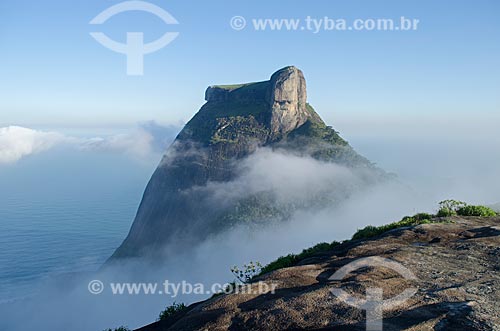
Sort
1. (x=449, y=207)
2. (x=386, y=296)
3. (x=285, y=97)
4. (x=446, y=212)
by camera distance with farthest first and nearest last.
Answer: (x=285, y=97), (x=449, y=207), (x=446, y=212), (x=386, y=296)

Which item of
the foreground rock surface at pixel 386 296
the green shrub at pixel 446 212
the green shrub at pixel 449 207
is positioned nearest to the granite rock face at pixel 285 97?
the green shrub at pixel 449 207

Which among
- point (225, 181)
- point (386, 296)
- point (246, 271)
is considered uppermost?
point (225, 181)

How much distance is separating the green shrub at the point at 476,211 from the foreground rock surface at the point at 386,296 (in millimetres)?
9533

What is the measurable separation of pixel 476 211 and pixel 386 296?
19374 millimetres

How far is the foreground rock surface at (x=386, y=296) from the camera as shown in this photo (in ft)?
34.9

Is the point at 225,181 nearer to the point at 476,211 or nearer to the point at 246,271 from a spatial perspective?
the point at 476,211

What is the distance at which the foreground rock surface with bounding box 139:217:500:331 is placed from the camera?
10.6 meters

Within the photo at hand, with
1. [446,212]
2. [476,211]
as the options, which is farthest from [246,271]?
[476,211]

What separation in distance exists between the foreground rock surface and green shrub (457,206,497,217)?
31.3 ft

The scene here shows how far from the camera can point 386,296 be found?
11953mm

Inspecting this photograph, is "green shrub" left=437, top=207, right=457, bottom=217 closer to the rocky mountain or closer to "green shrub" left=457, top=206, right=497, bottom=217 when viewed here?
"green shrub" left=457, top=206, right=497, bottom=217

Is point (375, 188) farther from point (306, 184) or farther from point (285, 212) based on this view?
point (285, 212)

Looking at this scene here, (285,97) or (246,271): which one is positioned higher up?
(285,97)

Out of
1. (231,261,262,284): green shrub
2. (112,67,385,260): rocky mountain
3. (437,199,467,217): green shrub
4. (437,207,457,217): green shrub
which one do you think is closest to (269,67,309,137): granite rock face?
(112,67,385,260): rocky mountain
